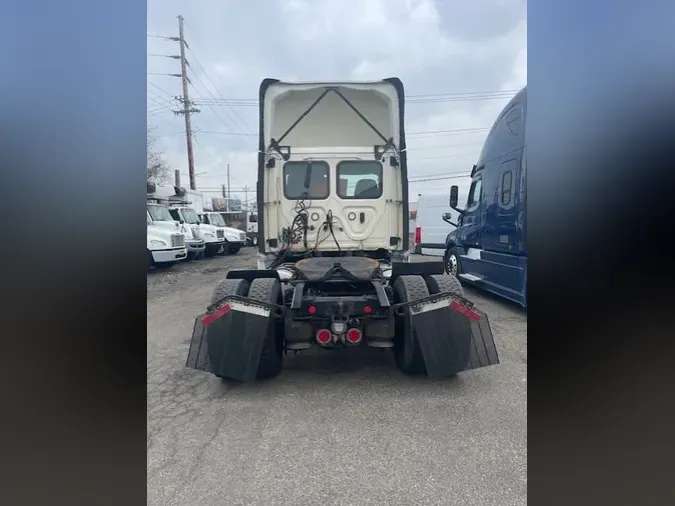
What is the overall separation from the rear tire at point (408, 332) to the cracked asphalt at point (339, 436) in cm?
17

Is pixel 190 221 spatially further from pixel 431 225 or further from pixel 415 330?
pixel 415 330

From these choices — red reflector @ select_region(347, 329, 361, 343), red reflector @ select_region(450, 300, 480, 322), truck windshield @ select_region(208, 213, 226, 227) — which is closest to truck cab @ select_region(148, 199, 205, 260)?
truck windshield @ select_region(208, 213, 226, 227)

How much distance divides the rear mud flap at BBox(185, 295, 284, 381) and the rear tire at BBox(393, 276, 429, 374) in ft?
4.40

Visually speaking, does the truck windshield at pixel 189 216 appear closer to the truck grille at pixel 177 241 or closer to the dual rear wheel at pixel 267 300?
the truck grille at pixel 177 241

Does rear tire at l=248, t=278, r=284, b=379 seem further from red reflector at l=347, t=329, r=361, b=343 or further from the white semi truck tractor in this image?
red reflector at l=347, t=329, r=361, b=343

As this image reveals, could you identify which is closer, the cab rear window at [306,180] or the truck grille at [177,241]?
the cab rear window at [306,180]

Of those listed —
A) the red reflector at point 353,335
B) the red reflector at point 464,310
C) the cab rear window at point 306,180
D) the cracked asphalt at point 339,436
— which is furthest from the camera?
the cab rear window at point 306,180

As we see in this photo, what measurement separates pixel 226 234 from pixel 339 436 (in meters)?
17.1

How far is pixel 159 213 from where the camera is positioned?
13656 mm

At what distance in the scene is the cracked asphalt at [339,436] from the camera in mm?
2375

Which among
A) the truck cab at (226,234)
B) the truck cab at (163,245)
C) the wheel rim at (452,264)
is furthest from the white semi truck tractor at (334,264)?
the truck cab at (226,234)
